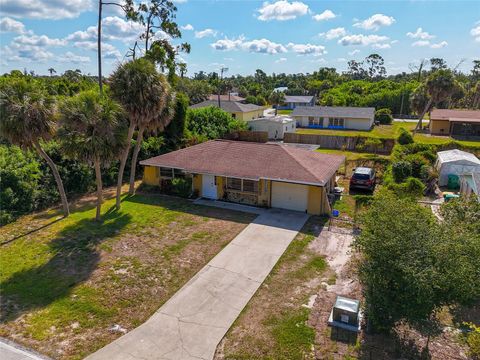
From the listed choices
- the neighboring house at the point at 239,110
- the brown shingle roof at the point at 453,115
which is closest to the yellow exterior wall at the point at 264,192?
the neighboring house at the point at 239,110

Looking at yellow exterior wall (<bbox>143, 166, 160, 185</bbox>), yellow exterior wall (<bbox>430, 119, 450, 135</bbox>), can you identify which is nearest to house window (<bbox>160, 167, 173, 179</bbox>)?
yellow exterior wall (<bbox>143, 166, 160, 185</bbox>)

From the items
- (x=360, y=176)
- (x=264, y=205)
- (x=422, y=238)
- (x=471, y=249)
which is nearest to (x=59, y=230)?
(x=264, y=205)

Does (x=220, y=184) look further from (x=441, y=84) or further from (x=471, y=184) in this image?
(x=441, y=84)

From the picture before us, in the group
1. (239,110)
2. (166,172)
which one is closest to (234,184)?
(166,172)

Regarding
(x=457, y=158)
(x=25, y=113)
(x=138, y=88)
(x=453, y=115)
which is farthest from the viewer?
(x=453, y=115)

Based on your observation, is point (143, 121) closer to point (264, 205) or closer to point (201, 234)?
point (201, 234)

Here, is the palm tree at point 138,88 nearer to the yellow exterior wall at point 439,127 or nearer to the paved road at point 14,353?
the paved road at point 14,353
